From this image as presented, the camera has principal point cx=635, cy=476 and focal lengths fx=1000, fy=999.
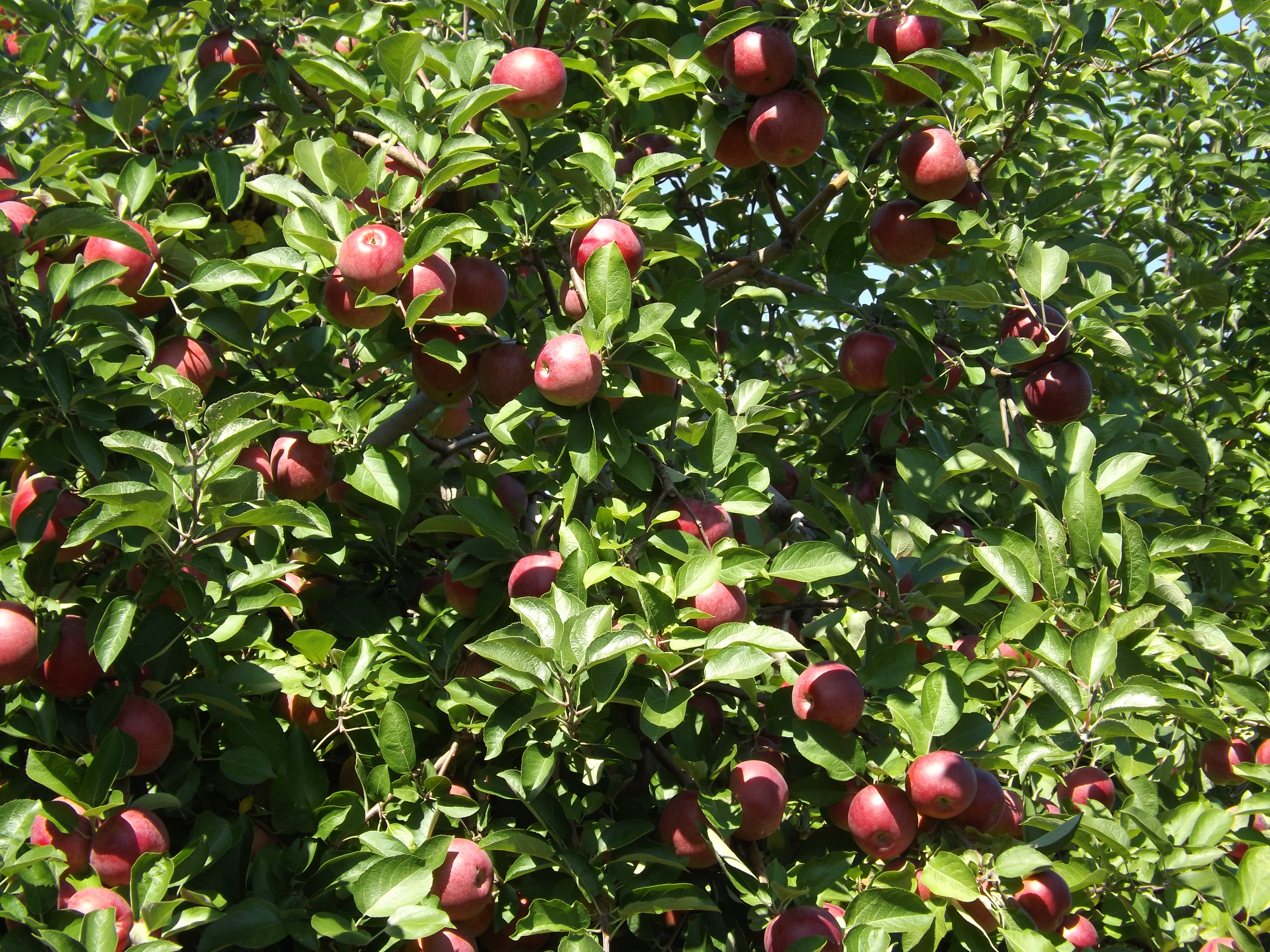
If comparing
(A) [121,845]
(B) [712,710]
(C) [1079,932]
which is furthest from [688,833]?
(A) [121,845]

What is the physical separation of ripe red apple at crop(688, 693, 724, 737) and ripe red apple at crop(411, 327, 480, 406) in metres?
0.72

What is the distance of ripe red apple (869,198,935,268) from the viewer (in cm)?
213

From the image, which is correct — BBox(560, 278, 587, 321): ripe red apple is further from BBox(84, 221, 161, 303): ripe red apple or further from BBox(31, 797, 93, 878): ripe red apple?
BBox(31, 797, 93, 878): ripe red apple

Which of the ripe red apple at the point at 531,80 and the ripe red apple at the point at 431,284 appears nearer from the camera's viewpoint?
the ripe red apple at the point at 431,284

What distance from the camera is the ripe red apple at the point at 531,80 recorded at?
6.06ft

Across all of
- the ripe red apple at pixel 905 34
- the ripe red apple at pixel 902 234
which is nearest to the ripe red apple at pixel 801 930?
the ripe red apple at pixel 902 234

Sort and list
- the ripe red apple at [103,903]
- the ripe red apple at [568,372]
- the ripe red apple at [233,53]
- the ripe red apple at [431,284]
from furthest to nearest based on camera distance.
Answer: the ripe red apple at [233,53] < the ripe red apple at [431,284] < the ripe red apple at [568,372] < the ripe red apple at [103,903]

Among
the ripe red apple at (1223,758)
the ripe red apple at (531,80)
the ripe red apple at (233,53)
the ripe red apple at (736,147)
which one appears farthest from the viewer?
the ripe red apple at (1223,758)

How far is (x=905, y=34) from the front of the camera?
6.68ft

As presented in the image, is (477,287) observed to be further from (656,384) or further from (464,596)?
(464,596)

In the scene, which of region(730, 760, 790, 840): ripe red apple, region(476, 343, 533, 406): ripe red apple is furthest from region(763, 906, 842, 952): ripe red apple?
region(476, 343, 533, 406): ripe red apple

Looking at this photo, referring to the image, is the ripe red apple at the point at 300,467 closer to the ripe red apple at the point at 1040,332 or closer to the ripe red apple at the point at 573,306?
the ripe red apple at the point at 573,306

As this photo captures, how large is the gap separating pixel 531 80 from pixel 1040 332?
46.8 inches

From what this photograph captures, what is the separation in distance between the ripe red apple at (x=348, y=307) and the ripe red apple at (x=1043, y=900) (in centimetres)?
139
